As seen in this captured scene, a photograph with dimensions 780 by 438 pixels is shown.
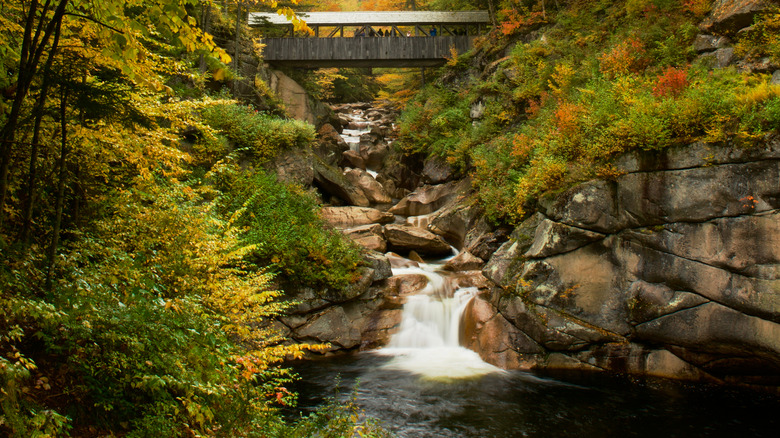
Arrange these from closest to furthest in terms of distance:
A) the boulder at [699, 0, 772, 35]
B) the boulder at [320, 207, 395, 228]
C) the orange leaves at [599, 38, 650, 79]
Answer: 1. the boulder at [699, 0, 772, 35]
2. the orange leaves at [599, 38, 650, 79]
3. the boulder at [320, 207, 395, 228]

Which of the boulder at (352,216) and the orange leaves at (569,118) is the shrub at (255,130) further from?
the orange leaves at (569,118)

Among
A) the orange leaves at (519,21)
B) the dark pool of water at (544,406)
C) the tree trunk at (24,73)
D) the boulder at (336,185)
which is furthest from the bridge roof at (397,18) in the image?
the tree trunk at (24,73)

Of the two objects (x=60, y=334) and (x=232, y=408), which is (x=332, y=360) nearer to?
(x=232, y=408)

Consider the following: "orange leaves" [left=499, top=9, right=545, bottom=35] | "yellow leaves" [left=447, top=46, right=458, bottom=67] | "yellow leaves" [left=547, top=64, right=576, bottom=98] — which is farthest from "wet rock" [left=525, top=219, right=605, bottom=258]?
"yellow leaves" [left=447, top=46, right=458, bottom=67]

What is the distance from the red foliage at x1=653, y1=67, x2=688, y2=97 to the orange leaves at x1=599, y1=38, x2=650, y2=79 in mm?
1842

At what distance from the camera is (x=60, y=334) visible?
3.86 metres

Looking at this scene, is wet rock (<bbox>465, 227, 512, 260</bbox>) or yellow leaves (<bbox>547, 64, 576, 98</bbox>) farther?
yellow leaves (<bbox>547, 64, 576, 98</bbox>)

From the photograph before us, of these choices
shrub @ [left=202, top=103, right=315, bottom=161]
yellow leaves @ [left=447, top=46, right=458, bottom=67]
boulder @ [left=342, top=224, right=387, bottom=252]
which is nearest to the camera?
shrub @ [left=202, top=103, right=315, bottom=161]

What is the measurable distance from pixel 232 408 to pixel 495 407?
5215 mm

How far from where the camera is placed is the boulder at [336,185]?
1789 centimetres

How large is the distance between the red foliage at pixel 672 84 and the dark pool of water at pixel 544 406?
627cm

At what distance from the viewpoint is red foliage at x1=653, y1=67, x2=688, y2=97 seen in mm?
9711

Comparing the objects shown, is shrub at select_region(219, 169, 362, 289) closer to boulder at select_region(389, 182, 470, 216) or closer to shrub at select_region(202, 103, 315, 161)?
shrub at select_region(202, 103, 315, 161)

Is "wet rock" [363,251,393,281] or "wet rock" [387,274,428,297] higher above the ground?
"wet rock" [363,251,393,281]
